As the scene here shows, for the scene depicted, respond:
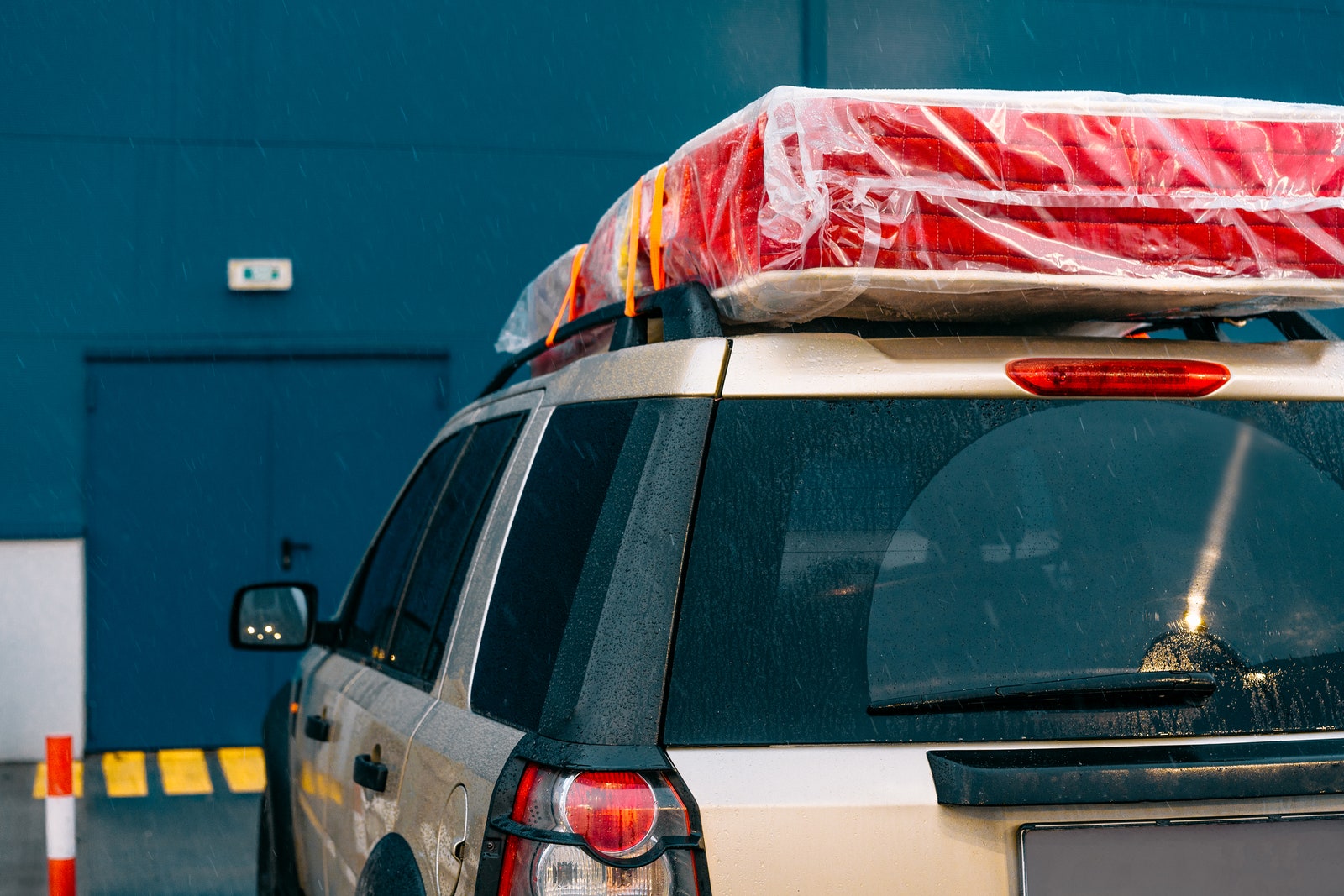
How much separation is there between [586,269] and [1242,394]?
60.4 inches

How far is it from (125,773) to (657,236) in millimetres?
8000

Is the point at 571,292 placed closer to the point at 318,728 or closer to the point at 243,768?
the point at 318,728

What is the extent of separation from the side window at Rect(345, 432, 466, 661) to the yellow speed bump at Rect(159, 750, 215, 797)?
5.40 metres

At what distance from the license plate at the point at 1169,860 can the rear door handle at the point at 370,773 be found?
4.31ft

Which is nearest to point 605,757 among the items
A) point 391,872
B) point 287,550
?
point 391,872

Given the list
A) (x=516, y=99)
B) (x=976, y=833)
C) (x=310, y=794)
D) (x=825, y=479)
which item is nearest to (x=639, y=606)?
(x=825, y=479)

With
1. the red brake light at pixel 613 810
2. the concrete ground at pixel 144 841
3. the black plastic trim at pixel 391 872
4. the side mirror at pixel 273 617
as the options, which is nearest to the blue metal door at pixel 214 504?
the concrete ground at pixel 144 841

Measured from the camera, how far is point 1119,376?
7.07 feet

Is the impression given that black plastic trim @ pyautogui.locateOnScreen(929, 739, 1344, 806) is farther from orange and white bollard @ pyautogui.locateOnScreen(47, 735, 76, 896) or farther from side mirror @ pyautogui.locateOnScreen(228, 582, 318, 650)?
orange and white bollard @ pyautogui.locateOnScreen(47, 735, 76, 896)

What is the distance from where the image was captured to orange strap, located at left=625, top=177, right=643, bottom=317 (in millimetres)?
2539

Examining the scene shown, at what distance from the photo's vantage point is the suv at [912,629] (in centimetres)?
185

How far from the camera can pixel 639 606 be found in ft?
6.36

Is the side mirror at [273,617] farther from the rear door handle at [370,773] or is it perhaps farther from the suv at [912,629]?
the suv at [912,629]

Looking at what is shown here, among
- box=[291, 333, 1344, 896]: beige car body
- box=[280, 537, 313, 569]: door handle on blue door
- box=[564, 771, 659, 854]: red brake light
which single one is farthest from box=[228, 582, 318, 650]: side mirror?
box=[280, 537, 313, 569]: door handle on blue door
